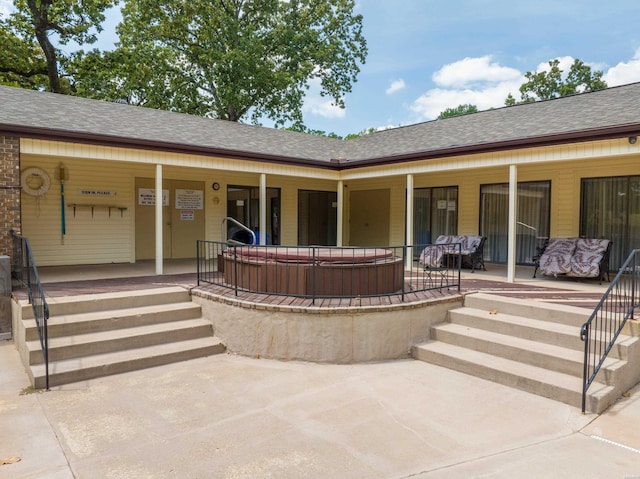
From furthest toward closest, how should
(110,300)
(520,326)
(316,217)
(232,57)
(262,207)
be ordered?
(232,57)
(316,217)
(262,207)
(110,300)
(520,326)

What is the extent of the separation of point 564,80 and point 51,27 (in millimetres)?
29633

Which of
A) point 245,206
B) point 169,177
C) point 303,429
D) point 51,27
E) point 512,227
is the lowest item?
point 303,429

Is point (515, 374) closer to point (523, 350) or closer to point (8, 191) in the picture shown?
point (523, 350)

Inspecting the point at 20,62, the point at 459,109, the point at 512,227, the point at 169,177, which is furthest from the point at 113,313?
the point at 459,109

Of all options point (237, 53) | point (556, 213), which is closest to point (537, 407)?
point (556, 213)

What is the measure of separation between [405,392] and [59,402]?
3143 mm

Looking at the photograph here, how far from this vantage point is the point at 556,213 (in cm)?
915

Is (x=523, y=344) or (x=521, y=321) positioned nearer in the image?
(x=523, y=344)

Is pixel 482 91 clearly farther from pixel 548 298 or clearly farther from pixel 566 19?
pixel 548 298

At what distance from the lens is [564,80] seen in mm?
29719

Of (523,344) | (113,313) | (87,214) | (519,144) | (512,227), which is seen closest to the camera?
(523,344)

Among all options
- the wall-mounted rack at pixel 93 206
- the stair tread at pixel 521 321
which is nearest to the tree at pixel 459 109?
the wall-mounted rack at pixel 93 206

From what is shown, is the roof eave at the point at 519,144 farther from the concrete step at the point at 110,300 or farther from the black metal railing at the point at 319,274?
the concrete step at the point at 110,300

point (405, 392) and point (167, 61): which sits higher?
point (167, 61)
